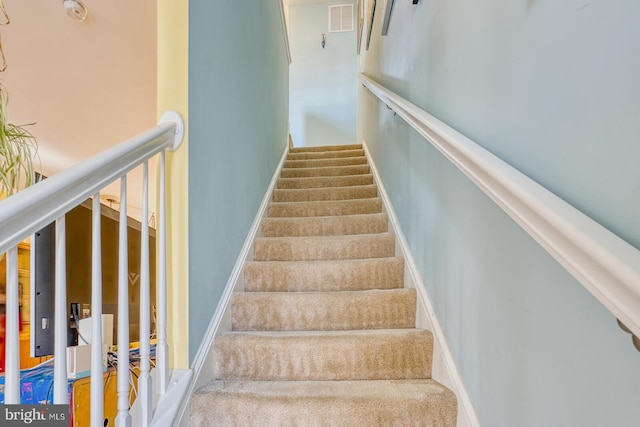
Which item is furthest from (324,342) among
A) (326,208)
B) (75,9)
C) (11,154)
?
(75,9)

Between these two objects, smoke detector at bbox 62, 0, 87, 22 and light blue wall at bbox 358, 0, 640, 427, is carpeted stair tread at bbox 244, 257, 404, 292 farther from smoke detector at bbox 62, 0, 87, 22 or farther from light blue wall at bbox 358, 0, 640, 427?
smoke detector at bbox 62, 0, 87, 22

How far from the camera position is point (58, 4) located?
168 cm

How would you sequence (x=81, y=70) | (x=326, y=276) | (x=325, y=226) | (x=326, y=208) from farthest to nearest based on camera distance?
1. (x=326, y=208)
2. (x=325, y=226)
3. (x=81, y=70)
4. (x=326, y=276)

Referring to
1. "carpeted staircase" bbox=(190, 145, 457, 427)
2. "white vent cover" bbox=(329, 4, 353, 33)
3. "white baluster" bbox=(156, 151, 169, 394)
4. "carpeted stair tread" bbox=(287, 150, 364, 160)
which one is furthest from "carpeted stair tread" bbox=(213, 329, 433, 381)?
"white vent cover" bbox=(329, 4, 353, 33)

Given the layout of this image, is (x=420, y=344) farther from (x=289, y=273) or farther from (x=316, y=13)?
(x=316, y=13)

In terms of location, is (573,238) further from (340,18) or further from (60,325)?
(340,18)

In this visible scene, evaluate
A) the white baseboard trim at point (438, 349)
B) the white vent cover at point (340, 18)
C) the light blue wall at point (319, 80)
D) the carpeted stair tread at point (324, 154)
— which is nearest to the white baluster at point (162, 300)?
the white baseboard trim at point (438, 349)

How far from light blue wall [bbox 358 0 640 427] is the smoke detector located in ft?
5.06

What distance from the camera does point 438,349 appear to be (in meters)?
1.27

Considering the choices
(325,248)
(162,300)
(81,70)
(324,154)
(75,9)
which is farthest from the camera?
(324,154)

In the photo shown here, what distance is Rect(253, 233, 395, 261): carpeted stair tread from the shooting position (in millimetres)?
2000

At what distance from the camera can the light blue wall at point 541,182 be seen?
0.52m

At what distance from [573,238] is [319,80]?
532 cm

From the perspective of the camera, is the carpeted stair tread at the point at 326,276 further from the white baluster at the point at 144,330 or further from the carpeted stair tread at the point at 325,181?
the carpeted stair tread at the point at 325,181
